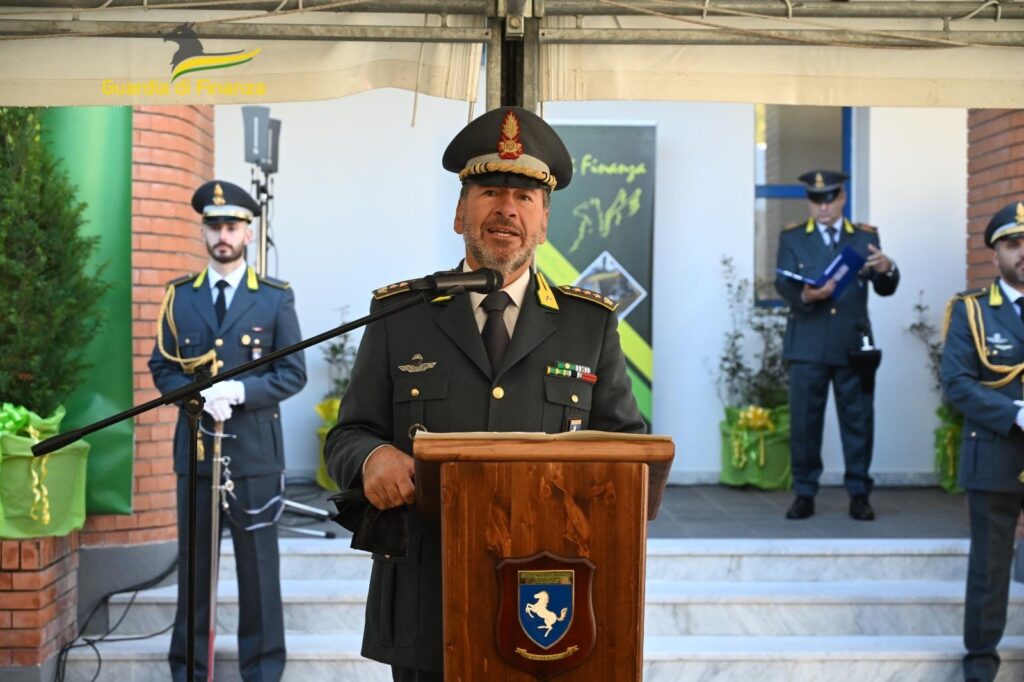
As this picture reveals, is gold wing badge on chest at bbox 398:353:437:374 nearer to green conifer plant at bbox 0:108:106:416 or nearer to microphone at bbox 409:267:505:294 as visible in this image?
microphone at bbox 409:267:505:294

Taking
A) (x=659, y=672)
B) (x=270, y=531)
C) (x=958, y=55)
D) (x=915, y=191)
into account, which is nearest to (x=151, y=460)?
(x=270, y=531)

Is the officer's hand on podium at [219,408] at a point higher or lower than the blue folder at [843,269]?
lower

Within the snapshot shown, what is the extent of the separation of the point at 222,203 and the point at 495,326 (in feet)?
8.84

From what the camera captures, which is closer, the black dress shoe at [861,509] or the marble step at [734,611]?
the marble step at [734,611]

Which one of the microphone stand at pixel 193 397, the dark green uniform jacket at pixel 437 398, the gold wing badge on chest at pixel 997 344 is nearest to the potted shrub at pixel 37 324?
the microphone stand at pixel 193 397

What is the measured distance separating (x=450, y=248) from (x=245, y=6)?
4832 mm

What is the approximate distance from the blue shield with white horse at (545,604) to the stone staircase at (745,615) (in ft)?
10.8

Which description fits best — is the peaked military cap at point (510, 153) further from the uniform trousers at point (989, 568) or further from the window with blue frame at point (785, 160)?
the window with blue frame at point (785, 160)

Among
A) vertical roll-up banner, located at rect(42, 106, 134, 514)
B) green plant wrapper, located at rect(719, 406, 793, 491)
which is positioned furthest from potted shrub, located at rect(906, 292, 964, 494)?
vertical roll-up banner, located at rect(42, 106, 134, 514)

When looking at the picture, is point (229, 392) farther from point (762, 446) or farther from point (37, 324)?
point (762, 446)

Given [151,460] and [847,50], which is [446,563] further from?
[151,460]

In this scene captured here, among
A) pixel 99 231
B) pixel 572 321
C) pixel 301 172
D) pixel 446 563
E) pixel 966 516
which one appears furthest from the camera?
pixel 301 172

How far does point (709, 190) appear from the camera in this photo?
8.44m

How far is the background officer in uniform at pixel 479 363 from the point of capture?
245 centimetres
